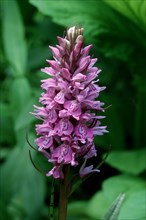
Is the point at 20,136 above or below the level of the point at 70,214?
above

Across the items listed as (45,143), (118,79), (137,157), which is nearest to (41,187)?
(137,157)

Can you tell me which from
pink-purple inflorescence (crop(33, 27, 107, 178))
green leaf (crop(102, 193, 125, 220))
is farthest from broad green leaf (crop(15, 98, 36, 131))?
pink-purple inflorescence (crop(33, 27, 107, 178))

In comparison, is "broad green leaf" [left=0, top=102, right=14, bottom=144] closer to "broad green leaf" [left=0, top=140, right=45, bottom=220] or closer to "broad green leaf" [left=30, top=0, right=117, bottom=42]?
"broad green leaf" [left=0, top=140, right=45, bottom=220]

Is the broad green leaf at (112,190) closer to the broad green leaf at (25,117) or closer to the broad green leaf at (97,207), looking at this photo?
the broad green leaf at (97,207)

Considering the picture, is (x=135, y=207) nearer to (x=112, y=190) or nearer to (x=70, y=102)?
(x=112, y=190)

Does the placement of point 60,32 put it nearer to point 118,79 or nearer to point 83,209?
point 118,79

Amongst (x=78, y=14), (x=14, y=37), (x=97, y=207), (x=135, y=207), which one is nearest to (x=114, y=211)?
(x=135, y=207)
